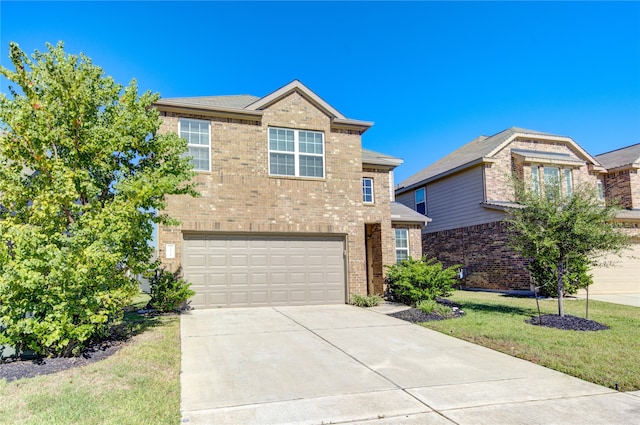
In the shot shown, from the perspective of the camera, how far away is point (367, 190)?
51.7ft

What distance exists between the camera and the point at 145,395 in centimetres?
496

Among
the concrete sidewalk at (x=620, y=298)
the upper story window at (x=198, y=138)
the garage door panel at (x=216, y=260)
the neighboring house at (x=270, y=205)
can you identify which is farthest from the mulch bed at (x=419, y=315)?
the upper story window at (x=198, y=138)

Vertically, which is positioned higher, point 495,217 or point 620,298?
point 495,217

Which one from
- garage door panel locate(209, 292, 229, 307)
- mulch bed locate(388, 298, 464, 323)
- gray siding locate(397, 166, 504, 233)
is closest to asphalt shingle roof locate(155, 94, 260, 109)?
garage door panel locate(209, 292, 229, 307)

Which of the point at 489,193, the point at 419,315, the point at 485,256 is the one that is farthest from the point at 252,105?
the point at 485,256

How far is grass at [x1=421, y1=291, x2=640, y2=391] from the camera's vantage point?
6.08 metres

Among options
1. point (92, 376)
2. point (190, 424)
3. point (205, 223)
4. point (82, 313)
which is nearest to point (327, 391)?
point (190, 424)

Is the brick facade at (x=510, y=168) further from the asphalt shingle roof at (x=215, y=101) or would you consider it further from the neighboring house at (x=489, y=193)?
the asphalt shingle roof at (x=215, y=101)

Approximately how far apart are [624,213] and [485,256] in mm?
7060

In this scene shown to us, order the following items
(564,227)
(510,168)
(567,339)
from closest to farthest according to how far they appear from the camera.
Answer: (567,339), (564,227), (510,168)

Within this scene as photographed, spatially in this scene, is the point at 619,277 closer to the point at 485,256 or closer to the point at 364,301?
the point at 485,256

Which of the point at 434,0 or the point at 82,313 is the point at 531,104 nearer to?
the point at 434,0

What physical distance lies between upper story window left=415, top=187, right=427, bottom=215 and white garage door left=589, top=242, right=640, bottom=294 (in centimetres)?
873

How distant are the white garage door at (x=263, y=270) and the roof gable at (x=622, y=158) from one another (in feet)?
→ 59.8
